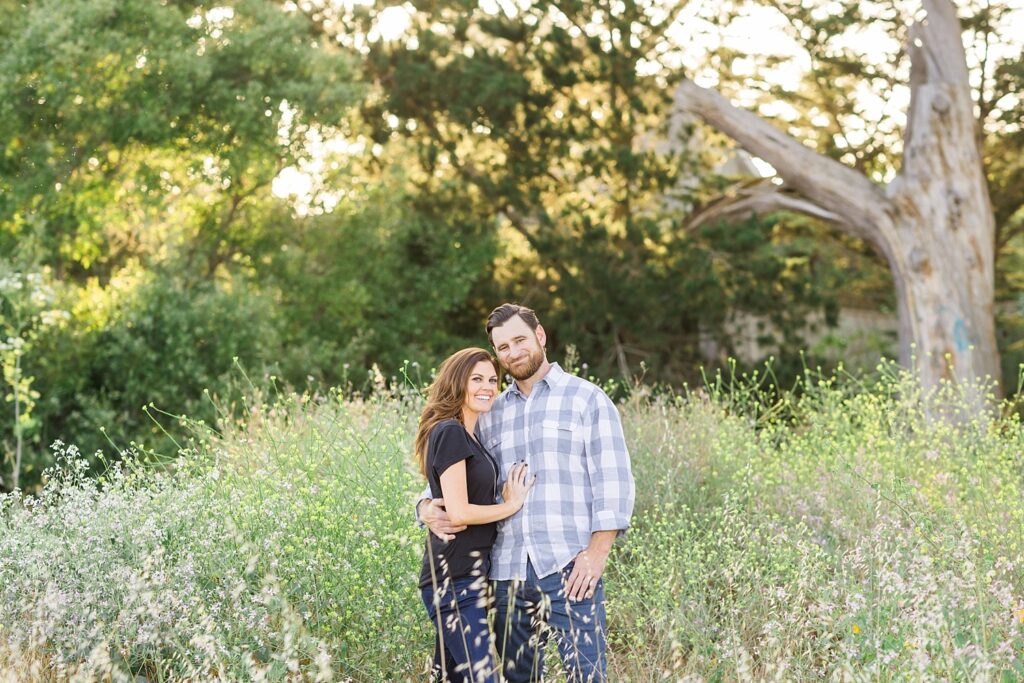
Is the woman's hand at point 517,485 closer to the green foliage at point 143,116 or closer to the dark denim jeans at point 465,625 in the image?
the dark denim jeans at point 465,625

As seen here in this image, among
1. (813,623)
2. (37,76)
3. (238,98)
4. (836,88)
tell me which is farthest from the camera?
(836,88)

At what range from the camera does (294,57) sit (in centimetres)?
1592

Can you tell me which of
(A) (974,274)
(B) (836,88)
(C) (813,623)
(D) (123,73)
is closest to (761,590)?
(C) (813,623)

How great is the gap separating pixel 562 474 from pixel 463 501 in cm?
40

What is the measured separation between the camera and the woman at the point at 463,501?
3.97m

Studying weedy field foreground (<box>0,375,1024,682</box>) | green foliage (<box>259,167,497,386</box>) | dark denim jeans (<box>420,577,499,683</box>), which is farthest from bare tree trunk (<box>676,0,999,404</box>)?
dark denim jeans (<box>420,577,499,683</box>)

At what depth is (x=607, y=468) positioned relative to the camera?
160 inches

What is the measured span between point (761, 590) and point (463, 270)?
12.4 m

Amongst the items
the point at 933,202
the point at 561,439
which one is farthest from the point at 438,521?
the point at 933,202

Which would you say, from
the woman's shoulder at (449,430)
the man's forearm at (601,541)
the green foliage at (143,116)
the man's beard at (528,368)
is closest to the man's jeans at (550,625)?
the man's forearm at (601,541)

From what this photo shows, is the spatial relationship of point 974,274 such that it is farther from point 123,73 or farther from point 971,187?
point 123,73

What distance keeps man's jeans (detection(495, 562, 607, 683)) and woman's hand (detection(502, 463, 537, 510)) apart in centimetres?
24

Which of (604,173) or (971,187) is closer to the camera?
(971,187)

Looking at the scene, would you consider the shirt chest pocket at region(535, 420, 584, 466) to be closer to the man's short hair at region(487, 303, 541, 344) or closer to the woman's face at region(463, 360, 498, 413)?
the woman's face at region(463, 360, 498, 413)
